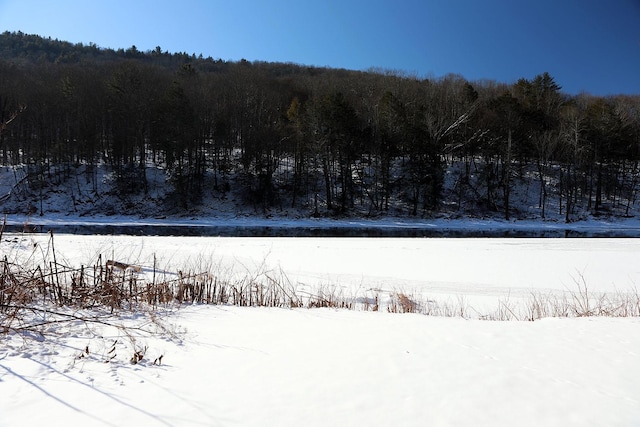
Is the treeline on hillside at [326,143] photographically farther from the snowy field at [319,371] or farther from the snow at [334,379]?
the snow at [334,379]

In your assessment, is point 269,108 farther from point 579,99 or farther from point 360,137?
point 579,99

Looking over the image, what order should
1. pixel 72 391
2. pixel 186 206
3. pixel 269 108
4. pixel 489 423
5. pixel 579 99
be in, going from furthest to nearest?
pixel 579 99 → pixel 269 108 → pixel 186 206 → pixel 72 391 → pixel 489 423

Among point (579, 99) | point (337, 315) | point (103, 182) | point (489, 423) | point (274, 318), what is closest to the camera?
point (489, 423)

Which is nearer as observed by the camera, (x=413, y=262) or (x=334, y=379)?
(x=334, y=379)

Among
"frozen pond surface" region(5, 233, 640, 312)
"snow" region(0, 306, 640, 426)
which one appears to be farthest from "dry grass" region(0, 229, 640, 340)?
"snow" region(0, 306, 640, 426)

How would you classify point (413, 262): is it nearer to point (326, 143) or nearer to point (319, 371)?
point (319, 371)

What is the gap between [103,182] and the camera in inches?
1610

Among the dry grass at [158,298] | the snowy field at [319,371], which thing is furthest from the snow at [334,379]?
the dry grass at [158,298]

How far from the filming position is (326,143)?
3828 centimetres

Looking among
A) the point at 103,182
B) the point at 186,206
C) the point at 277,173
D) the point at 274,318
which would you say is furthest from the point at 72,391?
the point at 103,182

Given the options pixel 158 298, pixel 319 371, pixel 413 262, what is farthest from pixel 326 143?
pixel 319 371

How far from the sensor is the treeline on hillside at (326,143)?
3878 centimetres

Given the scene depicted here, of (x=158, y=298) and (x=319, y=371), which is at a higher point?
(x=319, y=371)

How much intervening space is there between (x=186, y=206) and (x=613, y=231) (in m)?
38.6
